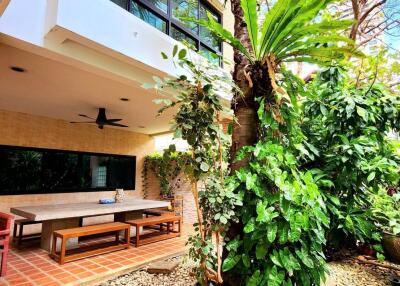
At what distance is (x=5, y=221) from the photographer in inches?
130

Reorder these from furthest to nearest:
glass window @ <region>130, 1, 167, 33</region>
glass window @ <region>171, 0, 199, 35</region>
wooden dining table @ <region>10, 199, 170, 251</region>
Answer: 1. glass window @ <region>171, 0, 199, 35</region>
2. glass window @ <region>130, 1, 167, 33</region>
3. wooden dining table @ <region>10, 199, 170, 251</region>

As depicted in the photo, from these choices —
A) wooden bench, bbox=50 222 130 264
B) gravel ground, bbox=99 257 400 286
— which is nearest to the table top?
wooden bench, bbox=50 222 130 264

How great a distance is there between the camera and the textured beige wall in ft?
18.6

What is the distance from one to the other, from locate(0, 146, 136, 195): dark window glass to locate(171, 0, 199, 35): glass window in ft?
14.4

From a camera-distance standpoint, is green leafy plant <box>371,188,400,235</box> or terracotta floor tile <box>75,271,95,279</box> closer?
terracotta floor tile <box>75,271,95,279</box>

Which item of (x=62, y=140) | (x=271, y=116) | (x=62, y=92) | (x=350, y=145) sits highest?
(x=62, y=92)

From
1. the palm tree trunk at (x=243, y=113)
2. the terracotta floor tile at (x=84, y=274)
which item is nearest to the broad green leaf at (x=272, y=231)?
the palm tree trunk at (x=243, y=113)

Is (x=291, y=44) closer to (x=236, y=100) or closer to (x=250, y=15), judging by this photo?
(x=250, y=15)

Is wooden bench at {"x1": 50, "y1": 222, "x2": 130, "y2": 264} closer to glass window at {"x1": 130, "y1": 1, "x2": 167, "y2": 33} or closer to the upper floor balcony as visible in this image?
the upper floor balcony

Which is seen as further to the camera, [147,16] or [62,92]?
[62,92]

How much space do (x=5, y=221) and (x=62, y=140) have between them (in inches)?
140

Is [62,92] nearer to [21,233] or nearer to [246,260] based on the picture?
[21,233]

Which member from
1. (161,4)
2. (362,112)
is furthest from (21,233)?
(362,112)

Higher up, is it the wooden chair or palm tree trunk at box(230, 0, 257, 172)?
palm tree trunk at box(230, 0, 257, 172)
